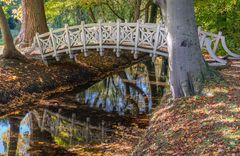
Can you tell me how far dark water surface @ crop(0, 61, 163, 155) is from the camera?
981cm

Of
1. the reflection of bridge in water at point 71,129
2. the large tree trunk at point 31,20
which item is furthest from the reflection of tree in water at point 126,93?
the large tree trunk at point 31,20

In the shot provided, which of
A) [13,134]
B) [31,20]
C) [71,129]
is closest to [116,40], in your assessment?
[31,20]

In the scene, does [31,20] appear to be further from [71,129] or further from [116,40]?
[71,129]

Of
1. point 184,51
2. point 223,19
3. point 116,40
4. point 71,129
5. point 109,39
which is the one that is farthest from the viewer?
point 223,19

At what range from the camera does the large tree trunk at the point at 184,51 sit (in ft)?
31.8

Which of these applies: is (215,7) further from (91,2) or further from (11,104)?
(11,104)

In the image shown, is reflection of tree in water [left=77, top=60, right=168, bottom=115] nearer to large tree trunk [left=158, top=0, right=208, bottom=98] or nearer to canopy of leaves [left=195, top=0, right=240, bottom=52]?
large tree trunk [left=158, top=0, right=208, bottom=98]

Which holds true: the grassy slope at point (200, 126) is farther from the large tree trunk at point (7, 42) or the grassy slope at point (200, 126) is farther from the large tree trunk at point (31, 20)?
the large tree trunk at point (31, 20)

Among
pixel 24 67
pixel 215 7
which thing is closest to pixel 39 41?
pixel 24 67

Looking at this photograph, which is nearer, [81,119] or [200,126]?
[200,126]

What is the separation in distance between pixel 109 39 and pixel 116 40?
39cm

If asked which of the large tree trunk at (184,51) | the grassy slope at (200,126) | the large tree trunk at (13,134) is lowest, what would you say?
the large tree trunk at (13,134)

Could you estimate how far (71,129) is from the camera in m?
11.0

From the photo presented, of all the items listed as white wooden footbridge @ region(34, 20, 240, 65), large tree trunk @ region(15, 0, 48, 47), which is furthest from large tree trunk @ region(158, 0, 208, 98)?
large tree trunk @ region(15, 0, 48, 47)
